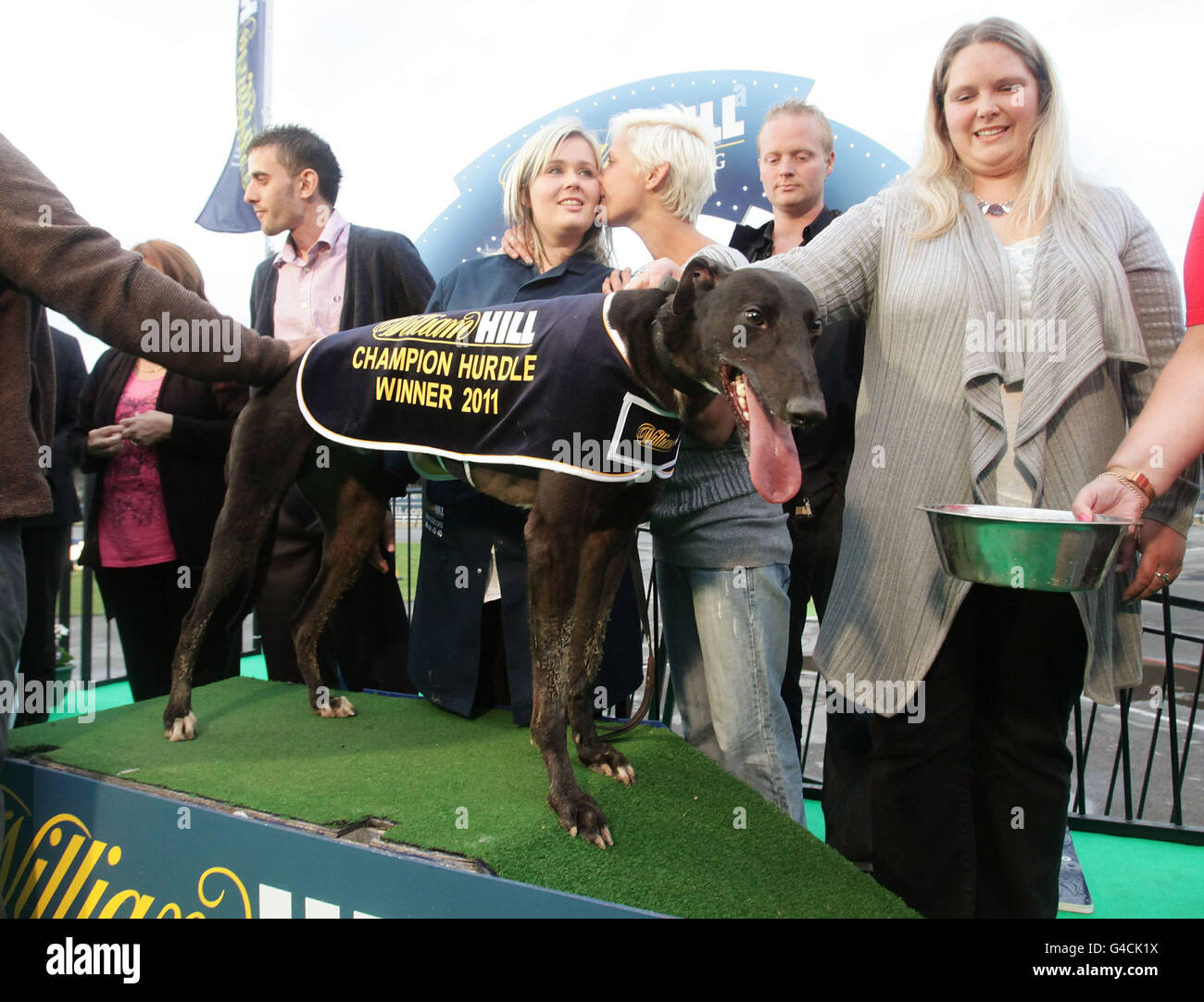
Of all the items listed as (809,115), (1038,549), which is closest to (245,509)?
(1038,549)

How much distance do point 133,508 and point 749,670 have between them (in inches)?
101

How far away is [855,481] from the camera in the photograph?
1.86 meters

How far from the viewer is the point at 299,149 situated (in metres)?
3.01

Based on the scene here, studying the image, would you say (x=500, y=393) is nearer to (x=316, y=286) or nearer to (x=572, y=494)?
(x=572, y=494)

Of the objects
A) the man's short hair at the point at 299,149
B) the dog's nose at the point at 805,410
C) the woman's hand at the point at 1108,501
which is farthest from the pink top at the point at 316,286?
the woman's hand at the point at 1108,501

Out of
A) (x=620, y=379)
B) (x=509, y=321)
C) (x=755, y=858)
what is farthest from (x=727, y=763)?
(x=509, y=321)

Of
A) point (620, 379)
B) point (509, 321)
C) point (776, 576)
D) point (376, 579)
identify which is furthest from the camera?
point (376, 579)

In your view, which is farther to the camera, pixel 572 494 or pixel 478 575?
pixel 478 575

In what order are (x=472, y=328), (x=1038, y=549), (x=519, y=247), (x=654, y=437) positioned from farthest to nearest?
(x=519, y=247)
(x=472, y=328)
(x=654, y=437)
(x=1038, y=549)

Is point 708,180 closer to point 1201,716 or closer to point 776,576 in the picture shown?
point 776,576

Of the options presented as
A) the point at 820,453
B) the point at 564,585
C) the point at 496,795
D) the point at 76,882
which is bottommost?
the point at 76,882

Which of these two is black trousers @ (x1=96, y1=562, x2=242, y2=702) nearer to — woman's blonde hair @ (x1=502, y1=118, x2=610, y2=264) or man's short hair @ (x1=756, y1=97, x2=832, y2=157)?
woman's blonde hair @ (x1=502, y1=118, x2=610, y2=264)

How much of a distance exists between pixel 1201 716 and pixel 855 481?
6.20m

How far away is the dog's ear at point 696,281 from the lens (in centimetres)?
167
